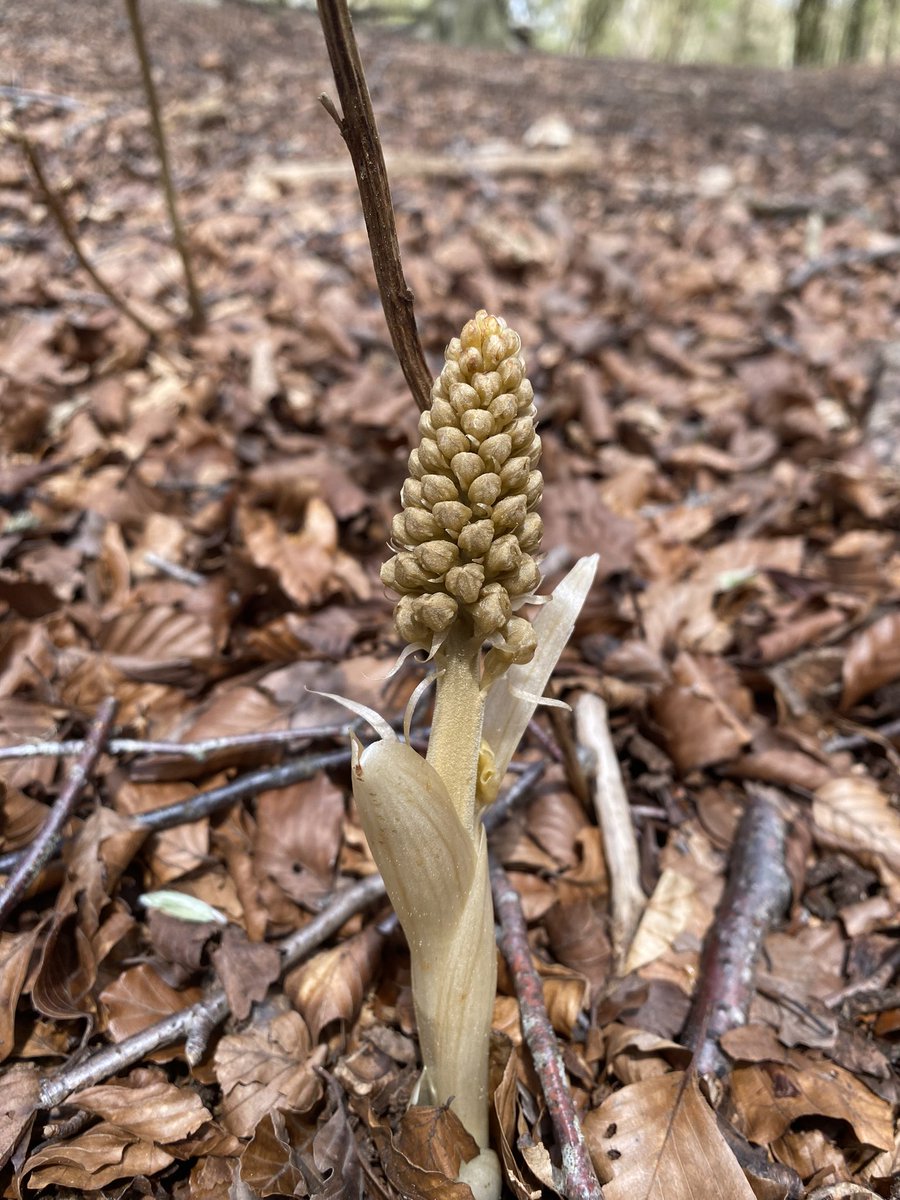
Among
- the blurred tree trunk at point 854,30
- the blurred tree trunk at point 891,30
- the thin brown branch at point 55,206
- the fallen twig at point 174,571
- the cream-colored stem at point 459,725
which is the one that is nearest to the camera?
the cream-colored stem at point 459,725

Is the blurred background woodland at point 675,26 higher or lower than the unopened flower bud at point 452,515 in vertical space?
higher

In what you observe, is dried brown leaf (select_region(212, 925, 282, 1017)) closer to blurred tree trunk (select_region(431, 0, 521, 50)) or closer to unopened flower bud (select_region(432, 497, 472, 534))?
unopened flower bud (select_region(432, 497, 472, 534))

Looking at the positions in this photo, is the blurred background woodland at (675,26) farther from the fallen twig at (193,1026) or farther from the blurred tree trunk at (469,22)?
the fallen twig at (193,1026)

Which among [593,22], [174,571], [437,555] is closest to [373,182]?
[437,555]

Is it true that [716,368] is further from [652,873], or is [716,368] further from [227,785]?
[227,785]

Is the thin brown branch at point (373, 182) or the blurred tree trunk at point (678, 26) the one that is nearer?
the thin brown branch at point (373, 182)

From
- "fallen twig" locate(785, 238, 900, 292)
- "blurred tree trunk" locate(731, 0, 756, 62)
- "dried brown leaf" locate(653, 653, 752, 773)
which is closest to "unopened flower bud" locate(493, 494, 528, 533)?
"dried brown leaf" locate(653, 653, 752, 773)

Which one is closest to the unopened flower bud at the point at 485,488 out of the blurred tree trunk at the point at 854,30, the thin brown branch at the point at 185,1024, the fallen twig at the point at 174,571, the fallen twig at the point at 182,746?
the fallen twig at the point at 182,746
